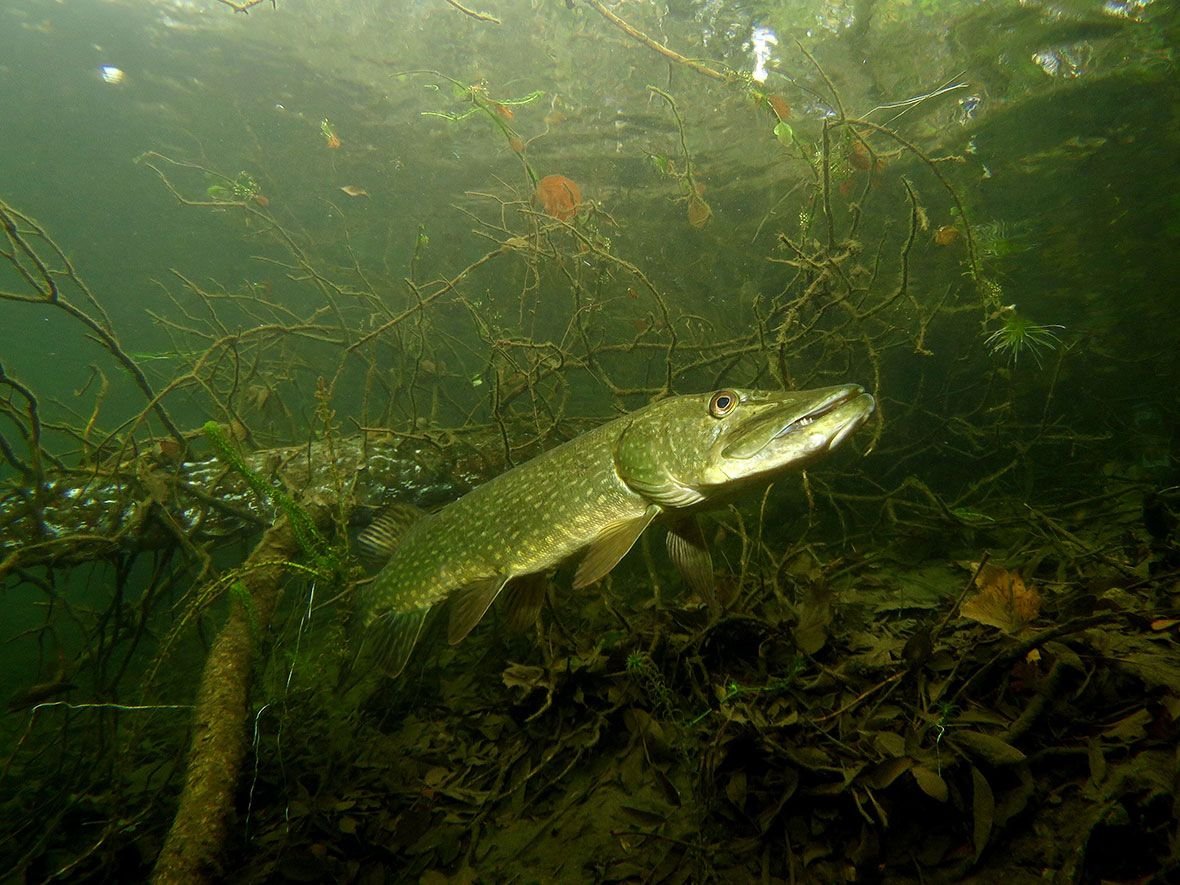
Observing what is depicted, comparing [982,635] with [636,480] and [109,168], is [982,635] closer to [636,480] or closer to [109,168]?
[636,480]

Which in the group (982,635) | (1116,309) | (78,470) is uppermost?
(78,470)

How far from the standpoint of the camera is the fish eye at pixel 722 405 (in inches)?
87.4

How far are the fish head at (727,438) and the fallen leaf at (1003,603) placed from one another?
97 centimetres

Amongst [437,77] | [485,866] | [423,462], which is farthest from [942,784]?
[437,77]

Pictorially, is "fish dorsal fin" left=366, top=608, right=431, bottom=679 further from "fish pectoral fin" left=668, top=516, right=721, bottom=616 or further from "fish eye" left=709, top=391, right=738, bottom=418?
"fish eye" left=709, top=391, right=738, bottom=418

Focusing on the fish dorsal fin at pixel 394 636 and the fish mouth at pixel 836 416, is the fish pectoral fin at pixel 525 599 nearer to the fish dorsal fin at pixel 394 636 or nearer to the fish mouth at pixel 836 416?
the fish dorsal fin at pixel 394 636

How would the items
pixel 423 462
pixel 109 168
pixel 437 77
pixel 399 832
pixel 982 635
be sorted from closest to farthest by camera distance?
pixel 982 635 → pixel 399 832 → pixel 423 462 → pixel 437 77 → pixel 109 168

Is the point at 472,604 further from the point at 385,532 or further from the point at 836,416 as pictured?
the point at 836,416

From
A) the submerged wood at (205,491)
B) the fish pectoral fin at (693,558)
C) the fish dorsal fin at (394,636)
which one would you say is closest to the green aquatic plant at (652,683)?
the fish pectoral fin at (693,558)

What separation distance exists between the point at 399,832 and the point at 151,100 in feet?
68.9

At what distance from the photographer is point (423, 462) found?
471 centimetres

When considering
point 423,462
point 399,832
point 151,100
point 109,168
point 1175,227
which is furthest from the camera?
point 109,168

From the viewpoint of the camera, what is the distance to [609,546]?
7.40 feet

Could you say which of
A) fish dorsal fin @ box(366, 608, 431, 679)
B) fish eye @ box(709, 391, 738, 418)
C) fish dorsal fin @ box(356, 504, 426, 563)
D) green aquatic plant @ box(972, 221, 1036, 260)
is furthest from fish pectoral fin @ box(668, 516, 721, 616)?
green aquatic plant @ box(972, 221, 1036, 260)
